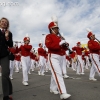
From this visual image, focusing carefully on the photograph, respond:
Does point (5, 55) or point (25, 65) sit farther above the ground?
point (5, 55)

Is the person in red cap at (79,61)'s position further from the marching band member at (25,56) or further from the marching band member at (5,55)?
the marching band member at (5,55)

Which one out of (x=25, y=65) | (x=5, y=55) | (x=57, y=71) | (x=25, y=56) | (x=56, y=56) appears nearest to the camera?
(x=5, y=55)

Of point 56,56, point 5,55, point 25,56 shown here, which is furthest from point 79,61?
point 5,55

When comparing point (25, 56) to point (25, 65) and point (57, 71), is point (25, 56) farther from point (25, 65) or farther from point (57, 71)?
point (57, 71)

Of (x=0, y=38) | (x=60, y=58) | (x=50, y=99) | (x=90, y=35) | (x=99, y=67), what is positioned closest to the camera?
(x=0, y=38)

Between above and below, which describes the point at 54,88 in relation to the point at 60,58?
below

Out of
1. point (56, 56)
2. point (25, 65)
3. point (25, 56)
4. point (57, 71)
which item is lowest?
point (57, 71)

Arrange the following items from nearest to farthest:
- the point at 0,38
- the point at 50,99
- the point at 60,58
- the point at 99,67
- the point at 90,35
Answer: the point at 0,38
the point at 50,99
the point at 60,58
the point at 99,67
the point at 90,35

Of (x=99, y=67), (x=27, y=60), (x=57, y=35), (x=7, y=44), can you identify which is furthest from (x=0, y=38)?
(x=99, y=67)

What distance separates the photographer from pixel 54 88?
204 inches

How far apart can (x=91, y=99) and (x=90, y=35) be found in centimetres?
423

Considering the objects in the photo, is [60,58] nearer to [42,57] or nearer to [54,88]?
[54,88]

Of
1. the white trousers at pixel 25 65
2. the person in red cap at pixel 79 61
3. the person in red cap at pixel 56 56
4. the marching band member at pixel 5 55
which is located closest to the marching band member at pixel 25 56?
the white trousers at pixel 25 65

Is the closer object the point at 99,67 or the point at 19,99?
the point at 19,99
